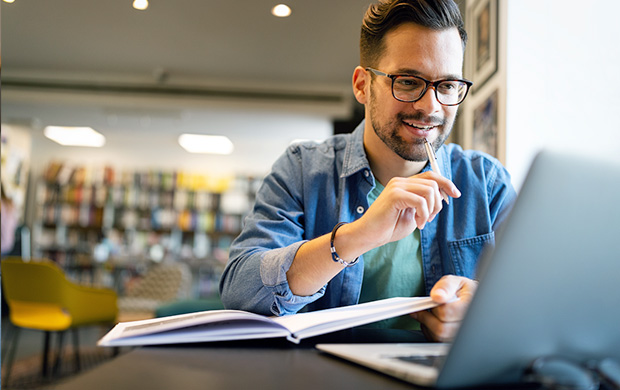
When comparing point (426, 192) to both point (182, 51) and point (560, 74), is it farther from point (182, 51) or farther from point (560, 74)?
point (182, 51)

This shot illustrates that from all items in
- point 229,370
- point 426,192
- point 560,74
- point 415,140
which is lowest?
point 229,370

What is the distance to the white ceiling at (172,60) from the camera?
1.85 meters

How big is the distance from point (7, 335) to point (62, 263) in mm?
3393

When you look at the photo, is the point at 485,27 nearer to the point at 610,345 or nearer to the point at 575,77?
the point at 575,77

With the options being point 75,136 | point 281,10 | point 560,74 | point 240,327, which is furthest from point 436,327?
point 75,136

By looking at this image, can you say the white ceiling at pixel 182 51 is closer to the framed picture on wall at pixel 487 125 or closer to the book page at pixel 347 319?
the framed picture on wall at pixel 487 125

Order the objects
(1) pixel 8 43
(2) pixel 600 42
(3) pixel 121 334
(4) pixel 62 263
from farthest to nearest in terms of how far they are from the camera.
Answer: (4) pixel 62 263 < (1) pixel 8 43 < (2) pixel 600 42 < (3) pixel 121 334

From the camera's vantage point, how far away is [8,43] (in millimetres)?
2064

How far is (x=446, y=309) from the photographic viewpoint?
0.62m

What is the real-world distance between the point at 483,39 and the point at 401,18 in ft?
3.45

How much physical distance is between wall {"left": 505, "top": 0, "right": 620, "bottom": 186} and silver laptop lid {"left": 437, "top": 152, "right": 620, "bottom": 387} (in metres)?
1.38

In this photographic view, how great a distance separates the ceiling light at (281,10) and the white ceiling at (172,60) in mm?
36

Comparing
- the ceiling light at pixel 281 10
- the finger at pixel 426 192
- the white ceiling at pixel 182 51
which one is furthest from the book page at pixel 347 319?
the ceiling light at pixel 281 10

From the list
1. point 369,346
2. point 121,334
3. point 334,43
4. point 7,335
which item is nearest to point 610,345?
point 369,346
